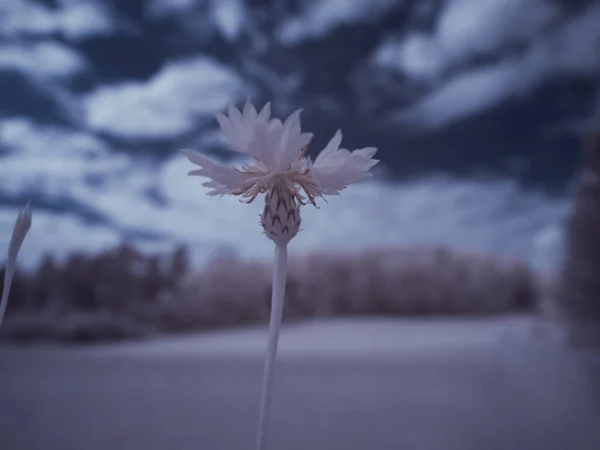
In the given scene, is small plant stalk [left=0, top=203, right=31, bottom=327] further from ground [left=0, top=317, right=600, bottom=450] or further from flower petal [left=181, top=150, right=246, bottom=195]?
ground [left=0, top=317, right=600, bottom=450]

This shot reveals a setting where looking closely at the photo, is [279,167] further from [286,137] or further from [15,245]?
[15,245]

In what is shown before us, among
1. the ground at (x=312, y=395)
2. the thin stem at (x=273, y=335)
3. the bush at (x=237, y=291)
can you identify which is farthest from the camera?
the bush at (x=237, y=291)

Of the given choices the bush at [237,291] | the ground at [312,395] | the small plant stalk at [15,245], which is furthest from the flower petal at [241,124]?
the bush at [237,291]

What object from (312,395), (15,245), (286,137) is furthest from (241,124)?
(312,395)

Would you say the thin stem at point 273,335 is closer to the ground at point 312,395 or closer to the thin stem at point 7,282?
the thin stem at point 7,282

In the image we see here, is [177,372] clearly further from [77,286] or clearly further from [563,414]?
[563,414]

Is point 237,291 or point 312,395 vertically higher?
point 237,291
